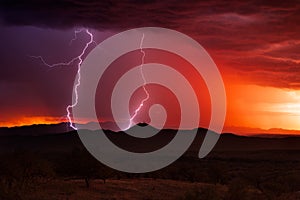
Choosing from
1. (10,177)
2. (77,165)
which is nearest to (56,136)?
(77,165)

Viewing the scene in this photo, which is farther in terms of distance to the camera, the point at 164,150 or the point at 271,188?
the point at 164,150

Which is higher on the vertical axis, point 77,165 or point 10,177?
point 77,165

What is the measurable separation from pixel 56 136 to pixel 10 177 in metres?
141

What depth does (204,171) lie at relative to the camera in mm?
77062

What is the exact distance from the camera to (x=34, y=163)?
161 ft

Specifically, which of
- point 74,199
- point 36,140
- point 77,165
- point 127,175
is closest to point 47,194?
point 74,199

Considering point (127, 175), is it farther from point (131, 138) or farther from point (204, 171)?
point (131, 138)

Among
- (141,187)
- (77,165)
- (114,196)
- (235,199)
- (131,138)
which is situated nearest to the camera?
(235,199)

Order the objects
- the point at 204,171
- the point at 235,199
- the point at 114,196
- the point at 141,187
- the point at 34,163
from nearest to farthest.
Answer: the point at 235,199, the point at 114,196, the point at 34,163, the point at 141,187, the point at 204,171

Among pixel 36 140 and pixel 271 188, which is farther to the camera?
pixel 36 140

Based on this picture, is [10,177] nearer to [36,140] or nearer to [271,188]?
[271,188]

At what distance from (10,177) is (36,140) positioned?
5343 inches

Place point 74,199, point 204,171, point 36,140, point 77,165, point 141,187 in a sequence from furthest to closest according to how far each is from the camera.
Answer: point 36,140 < point 204,171 < point 77,165 < point 141,187 < point 74,199

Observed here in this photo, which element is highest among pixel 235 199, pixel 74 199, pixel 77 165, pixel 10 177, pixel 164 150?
pixel 164 150
